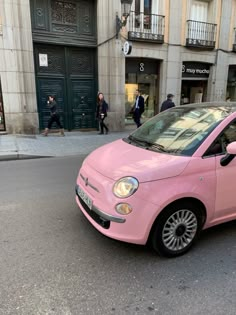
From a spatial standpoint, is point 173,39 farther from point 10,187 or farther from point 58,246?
point 58,246

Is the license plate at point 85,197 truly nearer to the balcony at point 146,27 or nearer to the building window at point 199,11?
the balcony at point 146,27

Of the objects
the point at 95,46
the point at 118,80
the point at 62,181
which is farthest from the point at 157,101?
the point at 62,181

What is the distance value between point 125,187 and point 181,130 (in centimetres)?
115

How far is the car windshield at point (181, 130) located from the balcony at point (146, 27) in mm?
9415

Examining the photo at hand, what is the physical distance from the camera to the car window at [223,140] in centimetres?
304

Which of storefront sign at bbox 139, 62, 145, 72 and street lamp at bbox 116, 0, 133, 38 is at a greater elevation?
street lamp at bbox 116, 0, 133, 38

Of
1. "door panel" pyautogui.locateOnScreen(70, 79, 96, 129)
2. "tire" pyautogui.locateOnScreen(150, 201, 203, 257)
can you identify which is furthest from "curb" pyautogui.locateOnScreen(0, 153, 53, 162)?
"tire" pyautogui.locateOnScreen(150, 201, 203, 257)

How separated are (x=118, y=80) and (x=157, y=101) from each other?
267 cm

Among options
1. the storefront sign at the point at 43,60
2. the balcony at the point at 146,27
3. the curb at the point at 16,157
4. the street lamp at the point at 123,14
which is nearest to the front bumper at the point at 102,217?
the curb at the point at 16,157

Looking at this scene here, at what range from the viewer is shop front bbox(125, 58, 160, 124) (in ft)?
42.4

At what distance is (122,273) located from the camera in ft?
8.87

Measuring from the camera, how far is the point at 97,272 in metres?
2.71

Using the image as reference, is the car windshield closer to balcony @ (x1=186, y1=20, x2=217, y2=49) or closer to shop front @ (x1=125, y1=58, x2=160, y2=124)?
shop front @ (x1=125, y1=58, x2=160, y2=124)

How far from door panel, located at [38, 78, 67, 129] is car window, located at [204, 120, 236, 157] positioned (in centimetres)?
950
